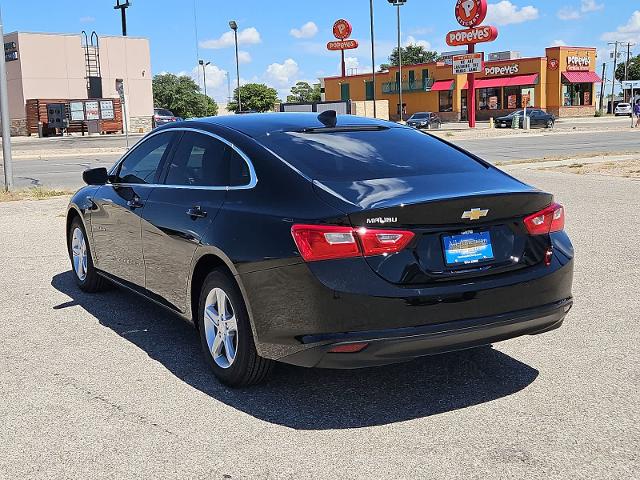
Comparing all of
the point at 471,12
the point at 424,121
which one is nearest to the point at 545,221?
the point at 471,12

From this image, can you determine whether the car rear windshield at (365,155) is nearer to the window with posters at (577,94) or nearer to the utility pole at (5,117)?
the utility pole at (5,117)

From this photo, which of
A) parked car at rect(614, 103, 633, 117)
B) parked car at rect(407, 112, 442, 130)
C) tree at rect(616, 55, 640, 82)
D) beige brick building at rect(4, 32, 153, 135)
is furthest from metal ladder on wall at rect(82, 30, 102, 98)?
tree at rect(616, 55, 640, 82)

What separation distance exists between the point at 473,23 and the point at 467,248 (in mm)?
50886

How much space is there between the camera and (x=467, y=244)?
12.7 feet

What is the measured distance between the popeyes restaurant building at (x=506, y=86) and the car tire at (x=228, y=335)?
222ft

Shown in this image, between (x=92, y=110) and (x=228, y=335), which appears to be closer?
(x=228, y=335)

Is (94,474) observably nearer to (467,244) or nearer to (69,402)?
(69,402)

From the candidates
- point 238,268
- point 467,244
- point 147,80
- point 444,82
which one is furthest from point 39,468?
point 444,82

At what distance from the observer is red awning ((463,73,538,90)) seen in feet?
237

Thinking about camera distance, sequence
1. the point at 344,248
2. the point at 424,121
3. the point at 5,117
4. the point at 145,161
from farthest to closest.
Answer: the point at 424,121, the point at 5,117, the point at 145,161, the point at 344,248

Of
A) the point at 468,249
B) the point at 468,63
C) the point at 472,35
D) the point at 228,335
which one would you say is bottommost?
the point at 228,335

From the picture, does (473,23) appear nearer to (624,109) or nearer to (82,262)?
(624,109)

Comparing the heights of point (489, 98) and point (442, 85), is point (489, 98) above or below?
below

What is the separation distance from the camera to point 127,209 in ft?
18.6
